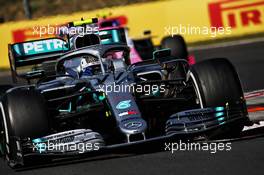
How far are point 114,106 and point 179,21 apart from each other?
16612 millimetres

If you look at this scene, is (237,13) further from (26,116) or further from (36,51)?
(26,116)

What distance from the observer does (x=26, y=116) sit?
8.09 m

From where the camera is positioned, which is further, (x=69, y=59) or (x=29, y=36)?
(x=29, y=36)

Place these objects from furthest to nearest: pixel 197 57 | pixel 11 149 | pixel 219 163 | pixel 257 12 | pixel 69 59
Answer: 1. pixel 257 12
2. pixel 197 57
3. pixel 69 59
4. pixel 11 149
5. pixel 219 163

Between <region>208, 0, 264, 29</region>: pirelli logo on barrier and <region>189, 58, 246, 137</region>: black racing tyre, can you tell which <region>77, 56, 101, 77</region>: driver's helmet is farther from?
<region>208, 0, 264, 29</region>: pirelli logo on barrier

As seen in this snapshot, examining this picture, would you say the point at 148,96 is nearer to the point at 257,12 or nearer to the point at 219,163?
the point at 219,163

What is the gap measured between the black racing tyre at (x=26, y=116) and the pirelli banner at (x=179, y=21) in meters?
15.8

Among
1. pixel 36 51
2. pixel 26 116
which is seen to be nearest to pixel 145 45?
pixel 36 51

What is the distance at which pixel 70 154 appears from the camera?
26.4 ft

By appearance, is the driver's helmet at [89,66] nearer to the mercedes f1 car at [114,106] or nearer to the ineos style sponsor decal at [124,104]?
the mercedes f1 car at [114,106]

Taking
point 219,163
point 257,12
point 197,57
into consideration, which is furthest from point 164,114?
point 257,12

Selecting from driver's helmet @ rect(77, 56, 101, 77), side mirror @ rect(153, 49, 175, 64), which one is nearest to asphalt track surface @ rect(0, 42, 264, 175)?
driver's helmet @ rect(77, 56, 101, 77)

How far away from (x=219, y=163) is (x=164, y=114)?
2295 millimetres

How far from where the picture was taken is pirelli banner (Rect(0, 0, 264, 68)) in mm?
24062
